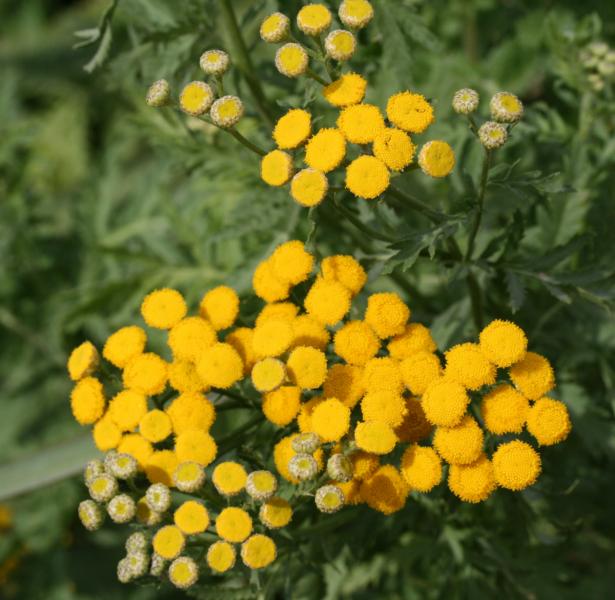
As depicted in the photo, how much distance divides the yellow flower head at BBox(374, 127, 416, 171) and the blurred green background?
29cm

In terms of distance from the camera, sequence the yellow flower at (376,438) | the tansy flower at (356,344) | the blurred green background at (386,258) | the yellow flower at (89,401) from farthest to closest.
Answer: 1. the blurred green background at (386,258)
2. the yellow flower at (89,401)
3. the tansy flower at (356,344)
4. the yellow flower at (376,438)

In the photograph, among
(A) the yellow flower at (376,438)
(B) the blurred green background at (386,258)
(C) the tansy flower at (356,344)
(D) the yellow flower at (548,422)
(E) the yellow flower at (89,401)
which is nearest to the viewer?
(A) the yellow flower at (376,438)

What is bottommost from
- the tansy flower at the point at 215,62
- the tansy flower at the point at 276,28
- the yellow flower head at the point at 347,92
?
the tansy flower at the point at 215,62

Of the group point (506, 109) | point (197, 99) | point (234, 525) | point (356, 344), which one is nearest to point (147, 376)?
point (234, 525)

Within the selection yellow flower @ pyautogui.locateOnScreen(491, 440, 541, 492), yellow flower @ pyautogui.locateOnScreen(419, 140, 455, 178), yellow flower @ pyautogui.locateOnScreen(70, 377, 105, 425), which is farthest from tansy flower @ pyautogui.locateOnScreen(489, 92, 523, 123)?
yellow flower @ pyautogui.locateOnScreen(70, 377, 105, 425)

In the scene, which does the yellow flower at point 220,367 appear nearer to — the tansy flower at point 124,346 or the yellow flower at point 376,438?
the tansy flower at point 124,346

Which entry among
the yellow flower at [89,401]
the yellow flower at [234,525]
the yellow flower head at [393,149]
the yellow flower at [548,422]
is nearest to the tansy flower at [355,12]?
the yellow flower head at [393,149]

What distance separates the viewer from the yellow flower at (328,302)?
2.68m

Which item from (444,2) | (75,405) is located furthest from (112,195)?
(75,405)

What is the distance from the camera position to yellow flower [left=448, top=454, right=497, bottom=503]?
251 cm

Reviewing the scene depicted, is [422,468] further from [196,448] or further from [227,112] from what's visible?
[227,112]

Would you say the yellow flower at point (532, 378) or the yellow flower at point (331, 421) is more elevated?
the yellow flower at point (532, 378)

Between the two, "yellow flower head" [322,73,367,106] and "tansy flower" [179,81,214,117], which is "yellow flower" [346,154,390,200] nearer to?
"yellow flower head" [322,73,367,106]

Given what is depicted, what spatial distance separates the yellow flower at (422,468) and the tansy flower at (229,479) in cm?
47
